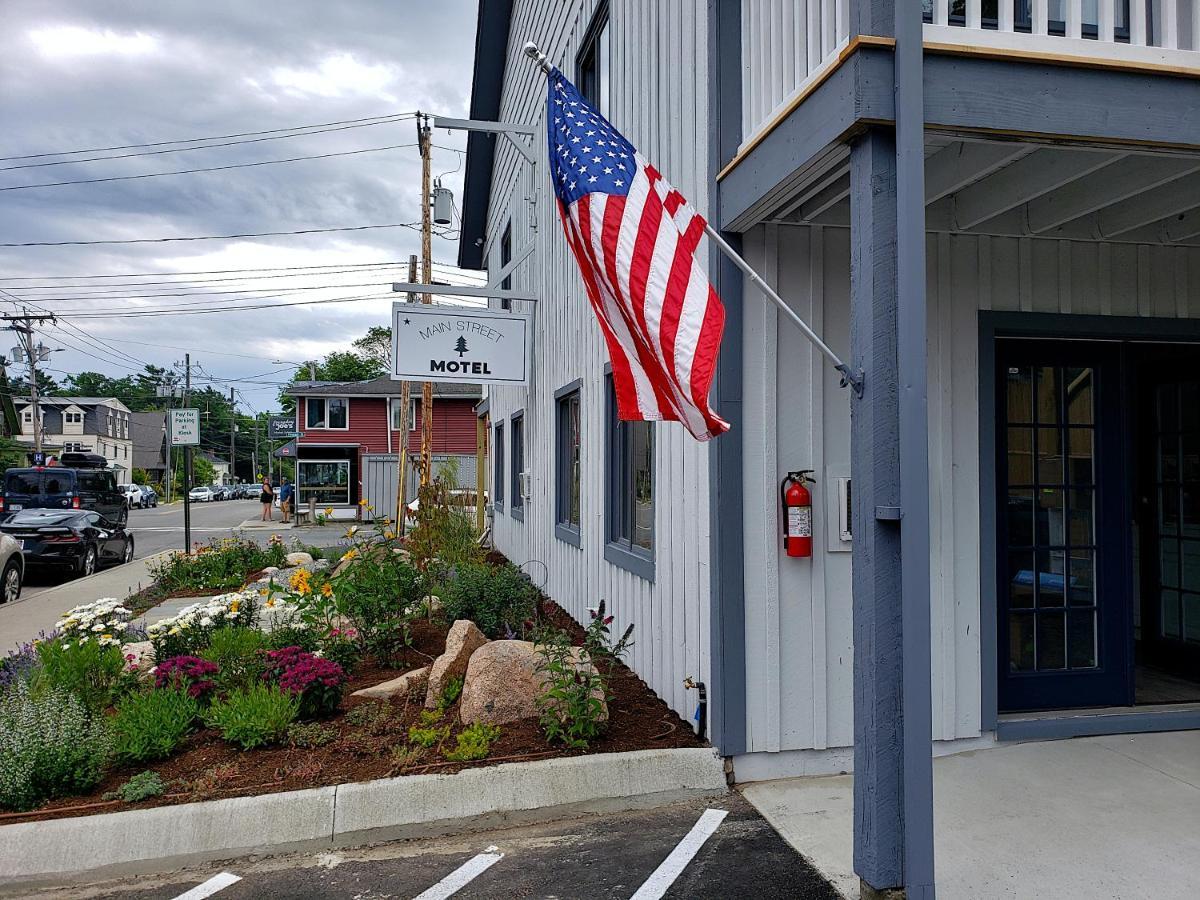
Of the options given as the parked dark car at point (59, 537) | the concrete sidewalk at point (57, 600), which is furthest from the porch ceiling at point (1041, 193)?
the parked dark car at point (59, 537)

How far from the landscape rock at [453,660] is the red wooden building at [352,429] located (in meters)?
32.6

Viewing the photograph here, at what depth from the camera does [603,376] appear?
7.15 m

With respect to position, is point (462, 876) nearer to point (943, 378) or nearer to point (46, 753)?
point (46, 753)

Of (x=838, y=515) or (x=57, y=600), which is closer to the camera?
(x=838, y=515)

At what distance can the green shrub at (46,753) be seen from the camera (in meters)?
4.21

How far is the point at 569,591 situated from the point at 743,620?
4301mm

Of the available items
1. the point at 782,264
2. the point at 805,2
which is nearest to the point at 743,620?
the point at 782,264

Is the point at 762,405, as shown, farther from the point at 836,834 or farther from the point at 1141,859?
the point at 1141,859

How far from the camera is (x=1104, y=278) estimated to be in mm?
5223

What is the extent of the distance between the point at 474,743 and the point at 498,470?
37.3 ft

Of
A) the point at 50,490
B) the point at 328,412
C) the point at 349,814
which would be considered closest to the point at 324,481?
the point at 328,412

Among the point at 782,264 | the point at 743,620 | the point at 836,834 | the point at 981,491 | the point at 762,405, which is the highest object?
the point at 782,264

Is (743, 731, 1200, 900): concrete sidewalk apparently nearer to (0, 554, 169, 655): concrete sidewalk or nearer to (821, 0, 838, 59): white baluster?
(821, 0, 838, 59): white baluster

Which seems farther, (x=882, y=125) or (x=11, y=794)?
(x=11, y=794)
